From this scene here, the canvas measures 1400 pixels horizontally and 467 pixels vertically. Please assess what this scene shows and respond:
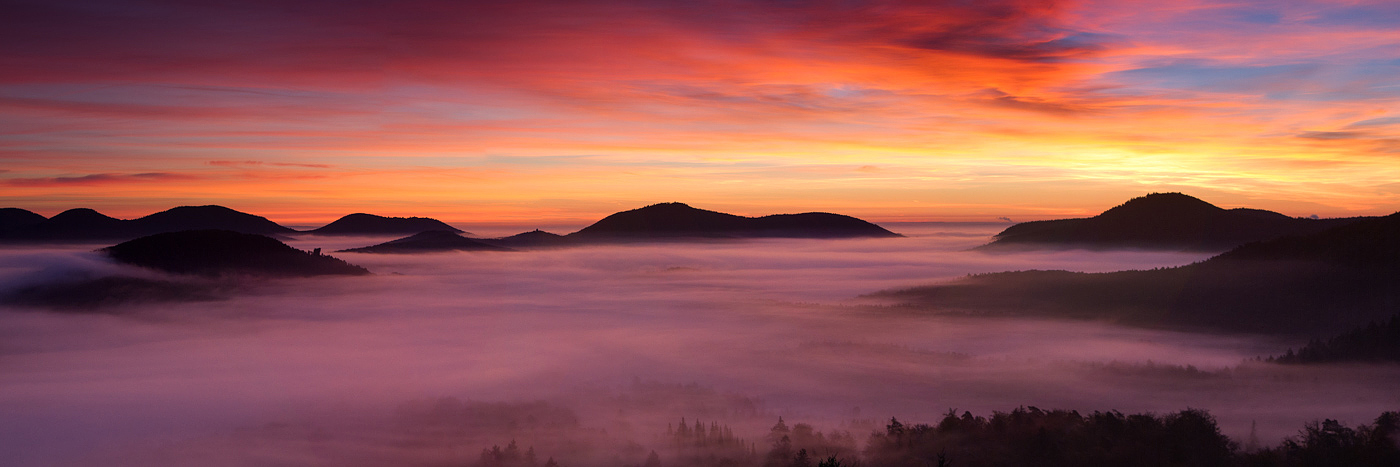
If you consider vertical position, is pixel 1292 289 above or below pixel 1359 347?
above

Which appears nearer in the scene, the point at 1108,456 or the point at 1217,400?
the point at 1108,456

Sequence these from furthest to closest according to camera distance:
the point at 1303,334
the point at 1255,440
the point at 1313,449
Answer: the point at 1303,334, the point at 1255,440, the point at 1313,449

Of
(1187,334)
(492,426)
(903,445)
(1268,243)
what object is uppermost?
(1268,243)

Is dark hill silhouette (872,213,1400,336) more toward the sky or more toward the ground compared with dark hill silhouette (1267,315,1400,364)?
more toward the sky

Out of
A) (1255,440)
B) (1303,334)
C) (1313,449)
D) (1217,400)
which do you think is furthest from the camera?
(1303,334)

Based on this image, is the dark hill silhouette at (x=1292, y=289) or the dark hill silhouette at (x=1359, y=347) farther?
the dark hill silhouette at (x=1292, y=289)

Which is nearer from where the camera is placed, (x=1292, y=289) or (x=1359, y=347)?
(x=1359, y=347)

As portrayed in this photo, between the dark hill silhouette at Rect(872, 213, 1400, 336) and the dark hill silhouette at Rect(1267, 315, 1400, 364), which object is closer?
the dark hill silhouette at Rect(1267, 315, 1400, 364)

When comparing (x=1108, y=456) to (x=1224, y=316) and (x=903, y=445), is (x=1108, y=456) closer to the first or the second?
(x=903, y=445)

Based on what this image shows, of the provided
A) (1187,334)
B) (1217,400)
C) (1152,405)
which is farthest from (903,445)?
(1187,334)

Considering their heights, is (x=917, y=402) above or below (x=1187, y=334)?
below

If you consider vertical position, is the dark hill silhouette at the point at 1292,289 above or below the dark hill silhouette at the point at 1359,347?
above
